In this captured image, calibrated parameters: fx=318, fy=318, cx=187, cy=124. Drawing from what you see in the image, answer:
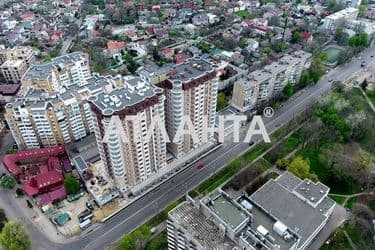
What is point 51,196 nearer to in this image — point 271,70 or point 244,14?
point 271,70

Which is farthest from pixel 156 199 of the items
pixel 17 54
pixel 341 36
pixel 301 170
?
pixel 341 36

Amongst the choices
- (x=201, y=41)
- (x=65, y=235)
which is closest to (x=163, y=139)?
(x=65, y=235)

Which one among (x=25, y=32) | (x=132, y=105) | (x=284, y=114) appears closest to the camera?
(x=132, y=105)

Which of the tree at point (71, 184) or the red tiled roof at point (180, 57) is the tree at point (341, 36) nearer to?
the red tiled roof at point (180, 57)

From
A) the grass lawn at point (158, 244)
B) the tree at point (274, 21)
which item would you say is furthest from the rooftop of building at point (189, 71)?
the tree at point (274, 21)

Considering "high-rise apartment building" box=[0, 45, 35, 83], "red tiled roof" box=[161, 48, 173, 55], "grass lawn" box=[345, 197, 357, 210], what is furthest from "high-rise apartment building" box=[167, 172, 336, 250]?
"high-rise apartment building" box=[0, 45, 35, 83]

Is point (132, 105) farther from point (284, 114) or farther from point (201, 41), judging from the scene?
point (201, 41)

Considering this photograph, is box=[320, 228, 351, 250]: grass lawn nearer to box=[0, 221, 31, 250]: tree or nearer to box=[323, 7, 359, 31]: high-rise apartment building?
box=[0, 221, 31, 250]: tree
